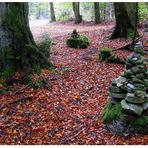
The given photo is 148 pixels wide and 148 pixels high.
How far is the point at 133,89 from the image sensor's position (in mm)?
6539

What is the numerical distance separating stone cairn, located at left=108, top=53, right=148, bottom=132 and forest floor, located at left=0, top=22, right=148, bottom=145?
571 mm

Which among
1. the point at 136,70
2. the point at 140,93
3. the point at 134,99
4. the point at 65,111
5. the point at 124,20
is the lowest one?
the point at 65,111

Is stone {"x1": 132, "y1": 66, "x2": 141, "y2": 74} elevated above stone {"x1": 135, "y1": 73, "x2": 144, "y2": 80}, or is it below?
above

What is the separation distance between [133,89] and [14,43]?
446 cm

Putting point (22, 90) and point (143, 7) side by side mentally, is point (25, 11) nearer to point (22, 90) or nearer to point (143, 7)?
point (22, 90)

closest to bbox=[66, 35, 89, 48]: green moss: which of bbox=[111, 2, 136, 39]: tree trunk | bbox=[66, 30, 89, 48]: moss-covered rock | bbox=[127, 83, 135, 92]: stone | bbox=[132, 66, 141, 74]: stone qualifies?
bbox=[66, 30, 89, 48]: moss-covered rock

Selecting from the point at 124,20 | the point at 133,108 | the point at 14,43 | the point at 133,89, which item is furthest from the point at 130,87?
the point at 124,20

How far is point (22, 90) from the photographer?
8.59 metres

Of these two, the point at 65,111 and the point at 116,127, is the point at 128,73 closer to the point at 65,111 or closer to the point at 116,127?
the point at 116,127

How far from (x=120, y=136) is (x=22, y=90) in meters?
3.40

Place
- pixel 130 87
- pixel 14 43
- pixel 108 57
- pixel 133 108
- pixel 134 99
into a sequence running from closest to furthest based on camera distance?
pixel 133 108 → pixel 134 99 → pixel 130 87 → pixel 14 43 → pixel 108 57

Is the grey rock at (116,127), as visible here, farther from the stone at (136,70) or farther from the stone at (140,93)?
Result: the stone at (136,70)

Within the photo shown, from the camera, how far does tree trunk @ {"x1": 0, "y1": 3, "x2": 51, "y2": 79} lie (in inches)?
367

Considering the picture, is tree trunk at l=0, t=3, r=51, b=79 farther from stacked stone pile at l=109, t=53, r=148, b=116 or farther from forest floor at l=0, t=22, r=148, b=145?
stacked stone pile at l=109, t=53, r=148, b=116
